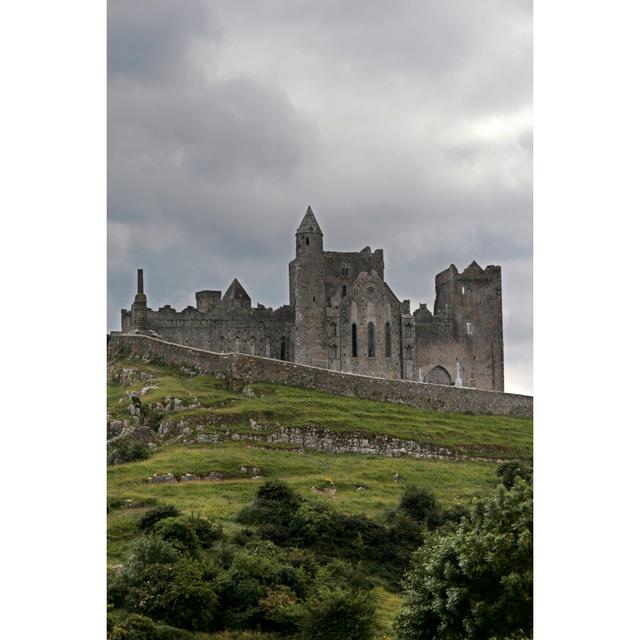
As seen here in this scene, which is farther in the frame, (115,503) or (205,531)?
(115,503)

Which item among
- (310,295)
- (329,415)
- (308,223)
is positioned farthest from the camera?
(310,295)

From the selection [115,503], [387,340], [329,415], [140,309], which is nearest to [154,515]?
[115,503]

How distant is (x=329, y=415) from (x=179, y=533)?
1708 cm

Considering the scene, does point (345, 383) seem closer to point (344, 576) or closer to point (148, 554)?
point (344, 576)

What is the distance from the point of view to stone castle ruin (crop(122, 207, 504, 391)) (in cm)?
6000

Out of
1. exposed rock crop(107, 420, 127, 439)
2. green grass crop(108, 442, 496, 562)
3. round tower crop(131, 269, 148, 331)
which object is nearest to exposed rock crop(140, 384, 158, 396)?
exposed rock crop(107, 420, 127, 439)

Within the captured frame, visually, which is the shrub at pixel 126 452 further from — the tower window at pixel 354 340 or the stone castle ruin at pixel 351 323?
the tower window at pixel 354 340

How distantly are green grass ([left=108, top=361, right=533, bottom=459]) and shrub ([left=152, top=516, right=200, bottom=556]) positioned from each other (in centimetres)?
1378

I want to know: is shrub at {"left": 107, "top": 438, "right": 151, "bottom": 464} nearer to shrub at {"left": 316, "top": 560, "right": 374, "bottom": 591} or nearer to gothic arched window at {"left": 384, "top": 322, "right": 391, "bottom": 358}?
shrub at {"left": 316, "top": 560, "right": 374, "bottom": 591}

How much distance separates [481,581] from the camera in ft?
69.0
